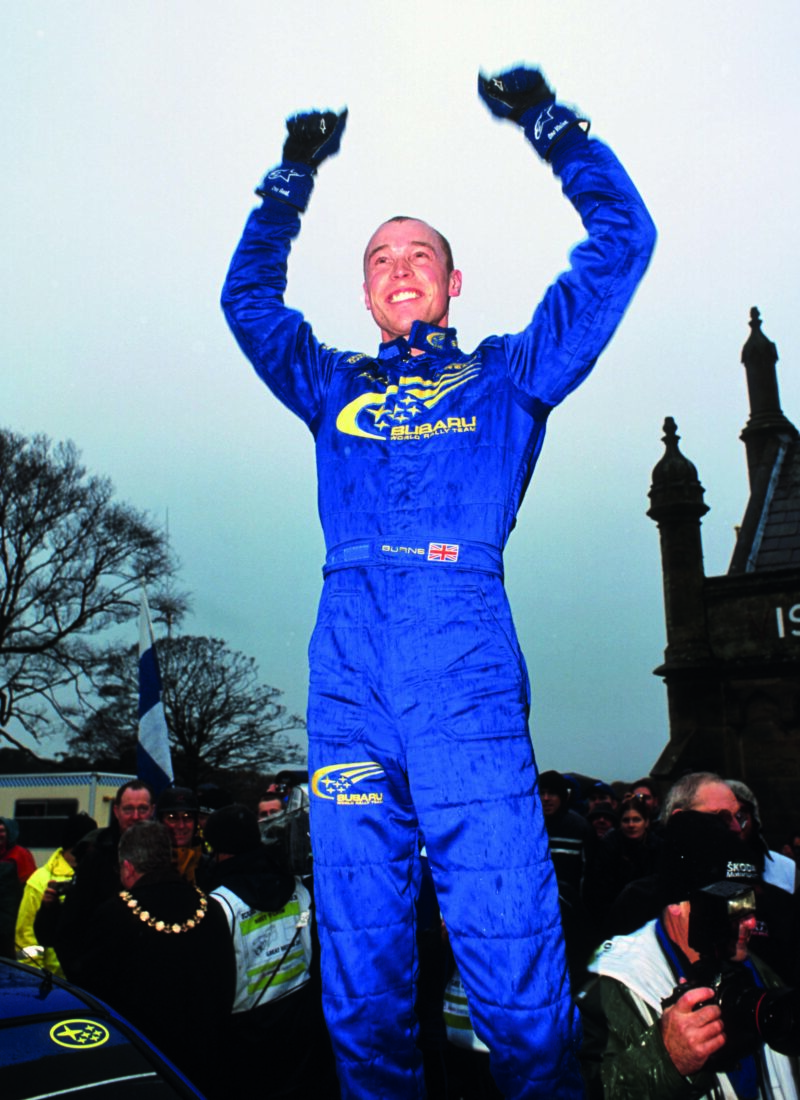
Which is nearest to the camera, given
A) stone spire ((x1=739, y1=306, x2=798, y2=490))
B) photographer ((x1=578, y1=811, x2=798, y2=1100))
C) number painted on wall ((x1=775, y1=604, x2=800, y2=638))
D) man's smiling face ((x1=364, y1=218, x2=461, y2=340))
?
photographer ((x1=578, y1=811, x2=798, y2=1100))

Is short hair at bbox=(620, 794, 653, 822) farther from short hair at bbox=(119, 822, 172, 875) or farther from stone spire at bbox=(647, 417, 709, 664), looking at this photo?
stone spire at bbox=(647, 417, 709, 664)

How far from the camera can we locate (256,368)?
2623 millimetres

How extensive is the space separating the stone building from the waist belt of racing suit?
1882 cm

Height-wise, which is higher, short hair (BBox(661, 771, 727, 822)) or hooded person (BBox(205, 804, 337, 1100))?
short hair (BBox(661, 771, 727, 822))

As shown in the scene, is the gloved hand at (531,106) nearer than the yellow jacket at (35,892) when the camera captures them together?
Yes

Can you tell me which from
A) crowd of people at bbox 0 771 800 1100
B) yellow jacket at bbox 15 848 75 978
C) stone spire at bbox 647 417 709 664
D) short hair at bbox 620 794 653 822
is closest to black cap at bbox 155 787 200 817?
crowd of people at bbox 0 771 800 1100

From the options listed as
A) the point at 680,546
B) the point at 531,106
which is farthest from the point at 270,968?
the point at 680,546

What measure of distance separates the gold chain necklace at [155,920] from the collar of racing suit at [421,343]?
2.67 m

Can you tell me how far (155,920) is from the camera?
3986mm

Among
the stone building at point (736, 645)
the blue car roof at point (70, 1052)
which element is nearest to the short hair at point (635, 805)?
the blue car roof at point (70, 1052)

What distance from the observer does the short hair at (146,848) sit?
4301 mm

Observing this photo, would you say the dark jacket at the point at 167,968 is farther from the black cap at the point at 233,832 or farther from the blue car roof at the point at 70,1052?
the blue car roof at the point at 70,1052

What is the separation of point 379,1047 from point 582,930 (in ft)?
7.56

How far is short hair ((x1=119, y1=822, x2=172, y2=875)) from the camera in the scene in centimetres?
430
